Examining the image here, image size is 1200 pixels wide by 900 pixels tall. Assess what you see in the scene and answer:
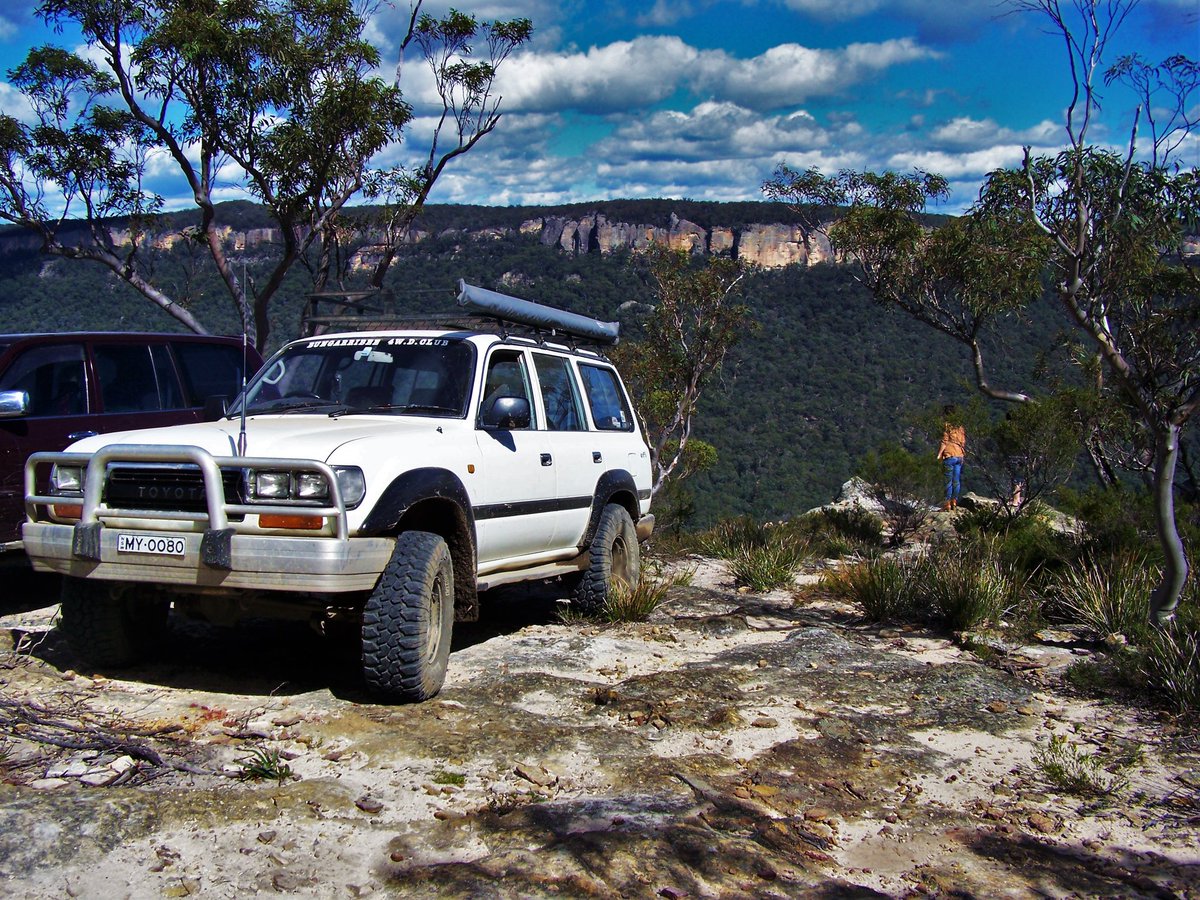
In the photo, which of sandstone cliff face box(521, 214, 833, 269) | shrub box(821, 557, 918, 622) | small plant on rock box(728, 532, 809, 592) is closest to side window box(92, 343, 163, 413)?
small plant on rock box(728, 532, 809, 592)

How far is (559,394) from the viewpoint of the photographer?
23.1ft

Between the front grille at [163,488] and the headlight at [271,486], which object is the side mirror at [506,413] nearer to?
the headlight at [271,486]

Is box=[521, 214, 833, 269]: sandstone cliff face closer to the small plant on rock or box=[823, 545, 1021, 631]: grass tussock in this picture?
the small plant on rock

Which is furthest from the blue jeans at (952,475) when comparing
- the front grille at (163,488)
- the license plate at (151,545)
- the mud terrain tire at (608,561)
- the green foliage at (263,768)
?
the green foliage at (263,768)

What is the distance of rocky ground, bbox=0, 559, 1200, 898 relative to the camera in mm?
3402

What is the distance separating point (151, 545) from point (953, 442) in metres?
11.7

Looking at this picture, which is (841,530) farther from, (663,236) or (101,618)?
(663,236)

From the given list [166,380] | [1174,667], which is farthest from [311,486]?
[1174,667]

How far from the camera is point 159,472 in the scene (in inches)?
189

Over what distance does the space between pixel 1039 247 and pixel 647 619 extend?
503 cm

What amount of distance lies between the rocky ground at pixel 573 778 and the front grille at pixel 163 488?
941mm

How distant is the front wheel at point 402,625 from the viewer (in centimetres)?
483

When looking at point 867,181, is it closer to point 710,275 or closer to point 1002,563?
point 710,275

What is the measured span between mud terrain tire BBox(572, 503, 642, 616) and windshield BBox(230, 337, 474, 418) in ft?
5.93
